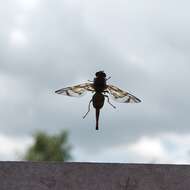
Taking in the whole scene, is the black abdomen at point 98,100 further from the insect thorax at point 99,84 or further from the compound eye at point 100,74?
the compound eye at point 100,74

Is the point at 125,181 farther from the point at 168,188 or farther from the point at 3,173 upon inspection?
the point at 3,173

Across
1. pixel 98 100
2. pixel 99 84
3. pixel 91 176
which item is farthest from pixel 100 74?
pixel 91 176

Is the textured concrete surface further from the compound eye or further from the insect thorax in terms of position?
the compound eye

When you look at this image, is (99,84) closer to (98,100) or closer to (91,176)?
(98,100)

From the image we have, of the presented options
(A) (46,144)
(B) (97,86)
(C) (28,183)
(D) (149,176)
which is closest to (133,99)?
(B) (97,86)

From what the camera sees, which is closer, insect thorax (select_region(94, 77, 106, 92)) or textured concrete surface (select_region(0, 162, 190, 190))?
textured concrete surface (select_region(0, 162, 190, 190))

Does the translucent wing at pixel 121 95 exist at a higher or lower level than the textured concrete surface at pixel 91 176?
higher
